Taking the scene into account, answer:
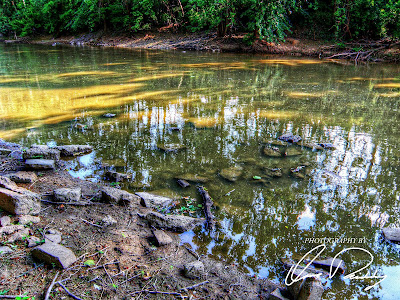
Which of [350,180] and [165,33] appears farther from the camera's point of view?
[165,33]

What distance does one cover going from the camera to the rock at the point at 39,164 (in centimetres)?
421

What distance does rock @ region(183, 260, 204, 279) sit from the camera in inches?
98.9

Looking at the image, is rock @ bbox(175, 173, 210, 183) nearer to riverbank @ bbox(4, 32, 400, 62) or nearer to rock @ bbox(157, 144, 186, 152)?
rock @ bbox(157, 144, 186, 152)

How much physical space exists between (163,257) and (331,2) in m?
21.8

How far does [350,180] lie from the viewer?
4336 millimetres

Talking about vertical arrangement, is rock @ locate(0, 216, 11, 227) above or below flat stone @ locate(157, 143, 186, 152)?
above

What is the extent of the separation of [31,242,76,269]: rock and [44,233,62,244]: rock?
0.14 meters

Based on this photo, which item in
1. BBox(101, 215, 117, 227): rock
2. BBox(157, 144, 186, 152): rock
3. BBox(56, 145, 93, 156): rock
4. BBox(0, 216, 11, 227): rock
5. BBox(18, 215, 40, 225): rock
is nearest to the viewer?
BBox(0, 216, 11, 227): rock

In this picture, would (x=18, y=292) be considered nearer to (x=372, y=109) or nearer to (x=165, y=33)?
(x=372, y=109)

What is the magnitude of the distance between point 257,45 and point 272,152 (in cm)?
1528

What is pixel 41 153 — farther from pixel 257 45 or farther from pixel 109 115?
pixel 257 45

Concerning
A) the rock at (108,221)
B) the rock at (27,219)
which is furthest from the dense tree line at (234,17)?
the rock at (27,219)

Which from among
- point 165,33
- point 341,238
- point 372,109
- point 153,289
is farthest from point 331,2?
point 153,289

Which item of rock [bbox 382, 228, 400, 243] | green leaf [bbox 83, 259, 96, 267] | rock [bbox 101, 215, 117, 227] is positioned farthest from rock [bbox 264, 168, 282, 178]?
green leaf [bbox 83, 259, 96, 267]
